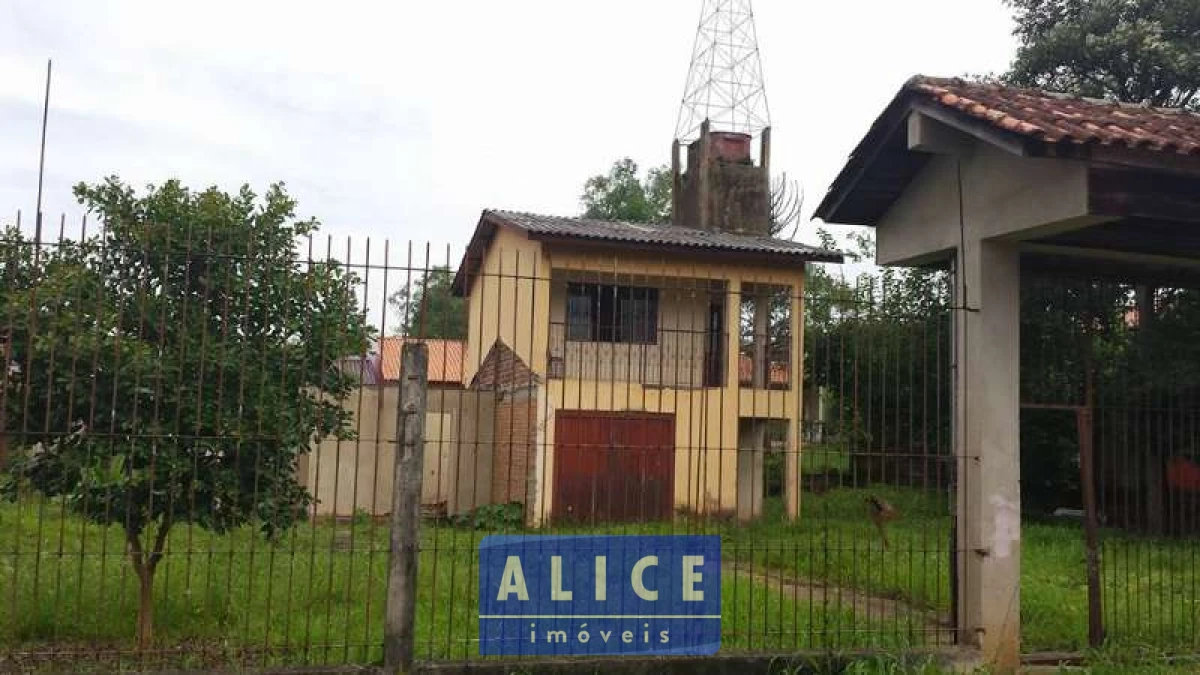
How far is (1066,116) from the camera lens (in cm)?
603

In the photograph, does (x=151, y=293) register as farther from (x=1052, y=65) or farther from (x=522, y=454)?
(x=1052, y=65)

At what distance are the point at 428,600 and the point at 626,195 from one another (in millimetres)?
32352

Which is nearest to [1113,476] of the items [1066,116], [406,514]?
[1066,116]

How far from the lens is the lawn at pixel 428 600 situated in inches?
213

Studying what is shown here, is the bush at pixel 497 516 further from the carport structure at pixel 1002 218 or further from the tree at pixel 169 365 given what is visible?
the carport structure at pixel 1002 218

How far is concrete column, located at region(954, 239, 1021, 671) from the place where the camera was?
20.2 feet

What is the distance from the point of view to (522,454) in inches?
574

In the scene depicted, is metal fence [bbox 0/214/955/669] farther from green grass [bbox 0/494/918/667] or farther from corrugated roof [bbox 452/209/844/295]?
corrugated roof [bbox 452/209/844/295]

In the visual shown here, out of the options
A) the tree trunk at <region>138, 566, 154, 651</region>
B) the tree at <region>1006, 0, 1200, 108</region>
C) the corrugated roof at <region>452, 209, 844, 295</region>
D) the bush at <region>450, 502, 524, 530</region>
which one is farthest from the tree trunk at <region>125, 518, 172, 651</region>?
the tree at <region>1006, 0, 1200, 108</region>

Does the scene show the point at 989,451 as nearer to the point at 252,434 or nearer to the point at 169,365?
the point at 252,434

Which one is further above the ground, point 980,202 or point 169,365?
point 980,202

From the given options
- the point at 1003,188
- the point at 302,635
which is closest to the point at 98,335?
the point at 302,635

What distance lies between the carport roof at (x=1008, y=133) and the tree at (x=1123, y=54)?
9891 mm

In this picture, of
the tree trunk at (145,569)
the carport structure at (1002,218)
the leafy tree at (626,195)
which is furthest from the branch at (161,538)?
the leafy tree at (626,195)
